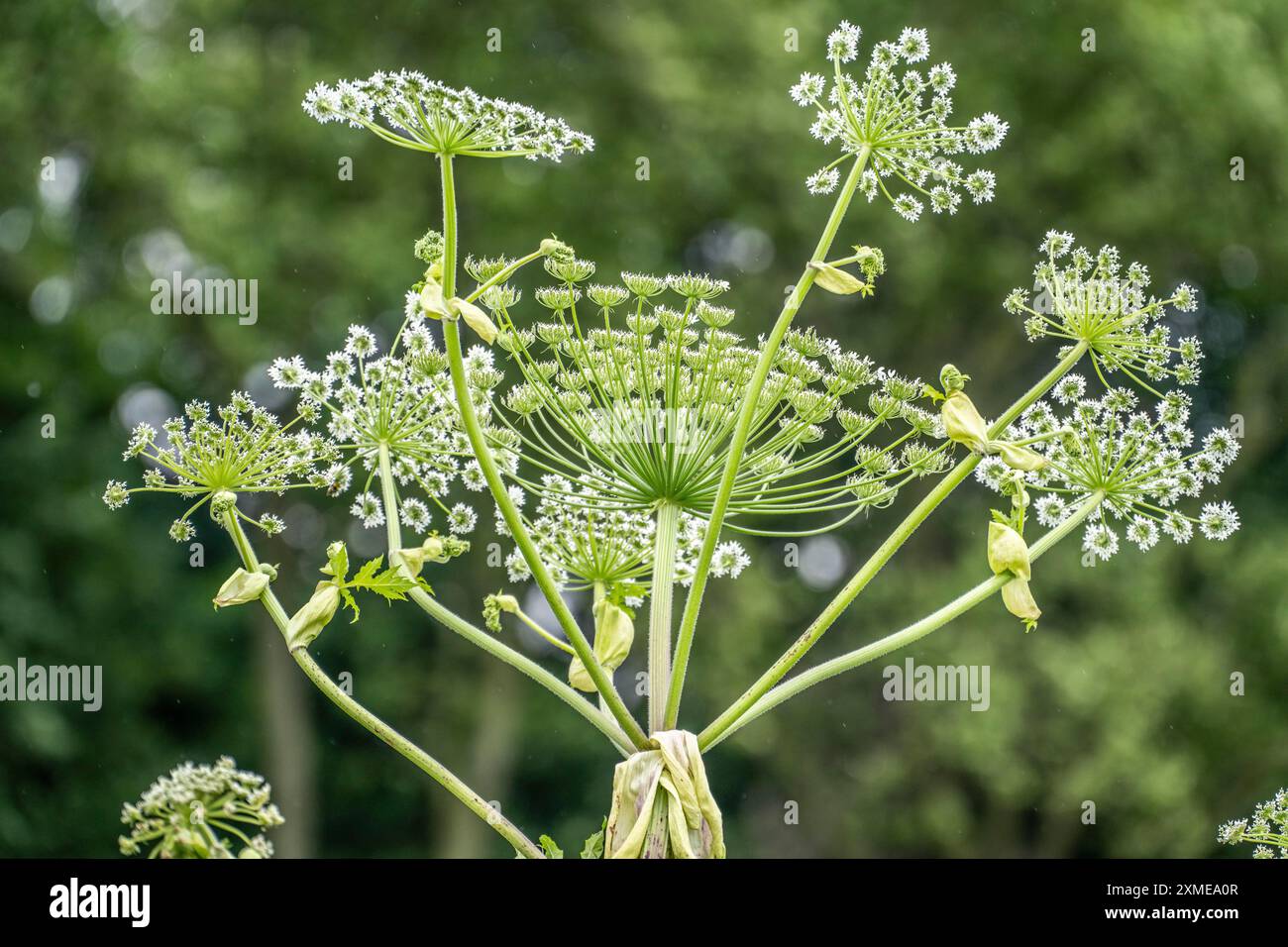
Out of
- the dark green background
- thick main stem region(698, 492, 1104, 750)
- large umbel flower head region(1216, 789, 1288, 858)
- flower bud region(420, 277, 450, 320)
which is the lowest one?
large umbel flower head region(1216, 789, 1288, 858)

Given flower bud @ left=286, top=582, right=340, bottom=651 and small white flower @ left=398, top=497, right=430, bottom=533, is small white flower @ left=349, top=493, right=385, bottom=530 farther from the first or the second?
flower bud @ left=286, top=582, right=340, bottom=651

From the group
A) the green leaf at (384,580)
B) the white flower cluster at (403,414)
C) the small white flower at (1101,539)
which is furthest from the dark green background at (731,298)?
the green leaf at (384,580)

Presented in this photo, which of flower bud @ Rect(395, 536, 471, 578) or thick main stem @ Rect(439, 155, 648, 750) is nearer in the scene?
thick main stem @ Rect(439, 155, 648, 750)

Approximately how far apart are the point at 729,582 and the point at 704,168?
389 cm

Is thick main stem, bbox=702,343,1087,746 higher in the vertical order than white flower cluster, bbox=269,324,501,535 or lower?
lower

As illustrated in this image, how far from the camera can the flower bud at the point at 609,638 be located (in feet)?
5.31

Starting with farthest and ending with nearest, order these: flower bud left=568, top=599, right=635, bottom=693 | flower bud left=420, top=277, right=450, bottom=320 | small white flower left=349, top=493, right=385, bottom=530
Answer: small white flower left=349, top=493, right=385, bottom=530 → flower bud left=568, top=599, right=635, bottom=693 → flower bud left=420, top=277, right=450, bottom=320

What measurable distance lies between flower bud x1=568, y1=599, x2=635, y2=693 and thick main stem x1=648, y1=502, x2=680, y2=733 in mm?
82

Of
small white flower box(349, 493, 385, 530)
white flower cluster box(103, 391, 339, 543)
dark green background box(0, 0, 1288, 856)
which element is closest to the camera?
white flower cluster box(103, 391, 339, 543)

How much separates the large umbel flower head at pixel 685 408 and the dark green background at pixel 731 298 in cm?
1055

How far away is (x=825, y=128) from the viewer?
158cm

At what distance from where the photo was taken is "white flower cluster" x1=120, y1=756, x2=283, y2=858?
1.34 meters

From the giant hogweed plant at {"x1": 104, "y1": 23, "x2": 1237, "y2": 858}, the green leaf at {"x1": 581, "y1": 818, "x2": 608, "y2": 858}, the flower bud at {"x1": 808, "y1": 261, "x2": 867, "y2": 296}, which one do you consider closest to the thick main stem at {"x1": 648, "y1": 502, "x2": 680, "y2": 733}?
the giant hogweed plant at {"x1": 104, "y1": 23, "x2": 1237, "y2": 858}
